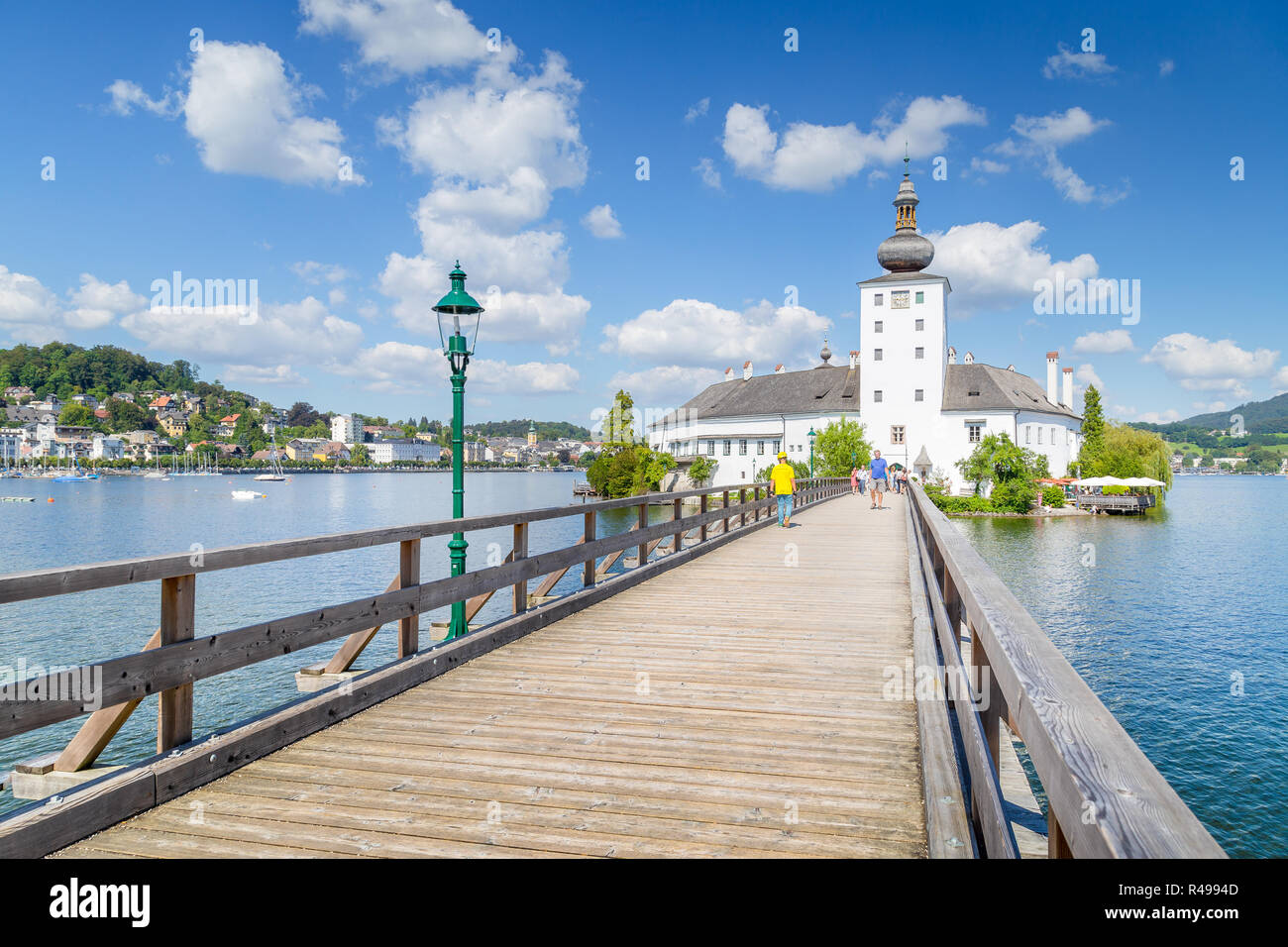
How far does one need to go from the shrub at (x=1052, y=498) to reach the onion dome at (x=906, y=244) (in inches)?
881

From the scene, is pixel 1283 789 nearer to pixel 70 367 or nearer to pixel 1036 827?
pixel 1036 827

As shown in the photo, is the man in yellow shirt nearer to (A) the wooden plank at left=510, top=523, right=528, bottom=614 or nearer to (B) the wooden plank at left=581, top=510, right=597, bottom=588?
(B) the wooden plank at left=581, top=510, right=597, bottom=588

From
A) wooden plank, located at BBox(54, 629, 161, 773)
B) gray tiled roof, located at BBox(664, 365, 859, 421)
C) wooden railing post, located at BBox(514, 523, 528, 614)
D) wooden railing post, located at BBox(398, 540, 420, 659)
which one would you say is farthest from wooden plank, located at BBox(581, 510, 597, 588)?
gray tiled roof, located at BBox(664, 365, 859, 421)

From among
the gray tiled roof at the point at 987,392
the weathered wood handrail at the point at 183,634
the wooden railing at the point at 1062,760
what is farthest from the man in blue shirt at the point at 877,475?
the gray tiled roof at the point at 987,392

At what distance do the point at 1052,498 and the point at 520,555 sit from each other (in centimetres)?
7055

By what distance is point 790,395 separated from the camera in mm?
84312

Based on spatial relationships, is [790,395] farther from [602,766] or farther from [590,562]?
[602,766]

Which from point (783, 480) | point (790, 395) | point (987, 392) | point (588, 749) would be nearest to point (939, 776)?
point (588, 749)

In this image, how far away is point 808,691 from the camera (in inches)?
232

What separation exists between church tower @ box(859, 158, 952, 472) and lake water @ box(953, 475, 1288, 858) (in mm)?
25485

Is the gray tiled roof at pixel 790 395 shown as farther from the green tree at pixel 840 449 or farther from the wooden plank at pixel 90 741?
the wooden plank at pixel 90 741

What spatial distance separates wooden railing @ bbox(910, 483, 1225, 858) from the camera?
1424 mm
